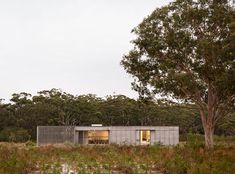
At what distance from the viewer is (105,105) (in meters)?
82.1

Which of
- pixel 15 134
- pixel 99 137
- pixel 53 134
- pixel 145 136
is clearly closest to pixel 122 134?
pixel 145 136

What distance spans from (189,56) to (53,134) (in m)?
29.3

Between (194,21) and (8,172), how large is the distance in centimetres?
2100

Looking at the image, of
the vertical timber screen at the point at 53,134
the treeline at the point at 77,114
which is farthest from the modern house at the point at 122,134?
the treeline at the point at 77,114

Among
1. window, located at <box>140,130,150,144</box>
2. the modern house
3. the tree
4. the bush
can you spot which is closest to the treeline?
the bush

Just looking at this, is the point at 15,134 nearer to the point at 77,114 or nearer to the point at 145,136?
the point at 77,114

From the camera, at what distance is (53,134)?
5878cm

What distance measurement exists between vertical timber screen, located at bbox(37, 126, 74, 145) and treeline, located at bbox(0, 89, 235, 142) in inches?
417

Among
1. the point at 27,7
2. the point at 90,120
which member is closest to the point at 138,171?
the point at 27,7

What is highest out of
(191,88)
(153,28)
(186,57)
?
(153,28)

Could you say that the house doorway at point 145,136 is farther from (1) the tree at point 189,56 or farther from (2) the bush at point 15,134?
(1) the tree at point 189,56

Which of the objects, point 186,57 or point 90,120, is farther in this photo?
point 90,120

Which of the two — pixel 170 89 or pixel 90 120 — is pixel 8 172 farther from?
pixel 90 120

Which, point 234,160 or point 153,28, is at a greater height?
point 153,28
